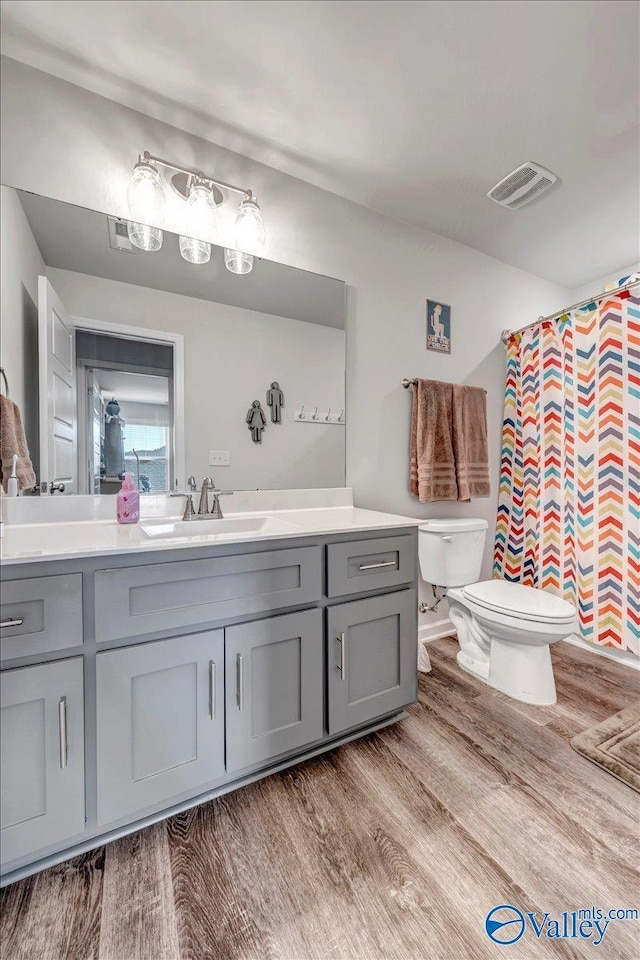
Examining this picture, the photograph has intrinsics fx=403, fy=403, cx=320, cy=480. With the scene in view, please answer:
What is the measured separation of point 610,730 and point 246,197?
2.59 meters

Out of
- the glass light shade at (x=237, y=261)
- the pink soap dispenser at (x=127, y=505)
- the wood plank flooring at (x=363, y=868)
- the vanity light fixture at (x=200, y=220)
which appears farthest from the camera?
the glass light shade at (x=237, y=261)

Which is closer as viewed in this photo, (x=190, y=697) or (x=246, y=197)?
(x=190, y=697)

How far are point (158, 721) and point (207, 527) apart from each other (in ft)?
2.05

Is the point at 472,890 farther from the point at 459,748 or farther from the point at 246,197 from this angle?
the point at 246,197

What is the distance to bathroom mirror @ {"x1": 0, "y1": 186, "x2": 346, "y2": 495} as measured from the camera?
53.3 inches

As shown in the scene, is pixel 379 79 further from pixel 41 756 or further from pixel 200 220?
pixel 41 756

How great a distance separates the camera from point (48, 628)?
3.16ft

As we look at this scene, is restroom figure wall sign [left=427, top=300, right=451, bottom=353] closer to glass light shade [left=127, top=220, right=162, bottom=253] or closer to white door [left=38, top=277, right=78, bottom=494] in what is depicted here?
glass light shade [left=127, top=220, right=162, bottom=253]

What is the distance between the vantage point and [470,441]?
7.47ft

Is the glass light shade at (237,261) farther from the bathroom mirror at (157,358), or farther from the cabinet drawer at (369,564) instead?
the cabinet drawer at (369,564)

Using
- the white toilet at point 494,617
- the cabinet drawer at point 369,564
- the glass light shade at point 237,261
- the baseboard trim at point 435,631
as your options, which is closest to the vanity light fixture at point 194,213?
the glass light shade at point 237,261

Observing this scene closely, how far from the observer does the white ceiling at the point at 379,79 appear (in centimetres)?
117

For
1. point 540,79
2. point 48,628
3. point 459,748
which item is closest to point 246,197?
point 540,79

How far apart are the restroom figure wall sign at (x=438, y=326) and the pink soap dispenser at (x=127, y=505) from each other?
1.71 meters
